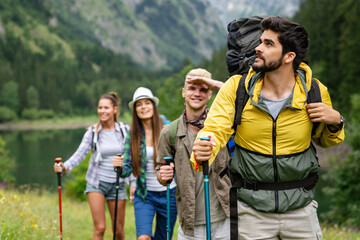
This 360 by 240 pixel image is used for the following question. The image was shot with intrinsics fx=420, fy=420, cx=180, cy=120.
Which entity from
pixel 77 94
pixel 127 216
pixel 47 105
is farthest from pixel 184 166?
pixel 77 94

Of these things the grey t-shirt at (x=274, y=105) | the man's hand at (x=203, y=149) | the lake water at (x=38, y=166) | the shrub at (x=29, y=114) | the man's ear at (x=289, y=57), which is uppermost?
the shrub at (x=29, y=114)

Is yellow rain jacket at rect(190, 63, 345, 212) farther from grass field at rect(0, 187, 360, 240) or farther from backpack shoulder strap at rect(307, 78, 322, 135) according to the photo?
grass field at rect(0, 187, 360, 240)

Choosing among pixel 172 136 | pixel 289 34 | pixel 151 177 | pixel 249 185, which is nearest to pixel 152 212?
pixel 151 177

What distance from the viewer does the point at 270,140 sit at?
281cm

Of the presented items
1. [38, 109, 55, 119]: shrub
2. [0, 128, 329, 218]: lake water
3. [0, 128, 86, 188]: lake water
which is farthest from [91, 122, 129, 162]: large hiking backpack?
[38, 109, 55, 119]: shrub

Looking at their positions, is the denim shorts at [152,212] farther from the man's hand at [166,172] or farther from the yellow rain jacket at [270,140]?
the yellow rain jacket at [270,140]

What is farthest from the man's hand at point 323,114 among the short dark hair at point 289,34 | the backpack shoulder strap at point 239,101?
the backpack shoulder strap at point 239,101

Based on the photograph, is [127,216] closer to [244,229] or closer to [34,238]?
Answer: [34,238]

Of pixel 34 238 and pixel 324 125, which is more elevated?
pixel 324 125

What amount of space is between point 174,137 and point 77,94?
13012cm

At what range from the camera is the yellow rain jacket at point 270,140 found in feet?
9.12

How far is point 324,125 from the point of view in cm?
293

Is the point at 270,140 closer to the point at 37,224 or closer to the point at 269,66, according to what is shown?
the point at 269,66

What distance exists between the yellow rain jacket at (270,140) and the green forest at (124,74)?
4151mm
